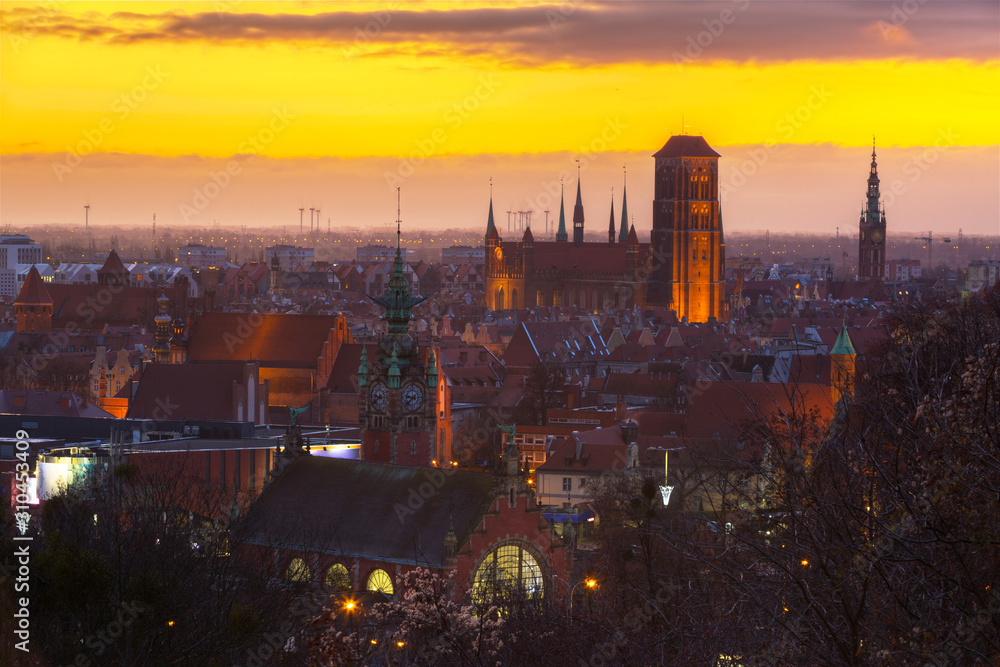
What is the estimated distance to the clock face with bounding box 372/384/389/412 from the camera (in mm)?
42656

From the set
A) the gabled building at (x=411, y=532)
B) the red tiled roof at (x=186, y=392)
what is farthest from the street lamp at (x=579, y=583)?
the red tiled roof at (x=186, y=392)

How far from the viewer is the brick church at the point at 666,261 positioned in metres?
151

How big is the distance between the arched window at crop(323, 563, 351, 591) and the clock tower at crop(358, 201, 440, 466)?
8458 mm

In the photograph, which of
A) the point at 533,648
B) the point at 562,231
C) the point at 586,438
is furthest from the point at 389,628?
the point at 562,231

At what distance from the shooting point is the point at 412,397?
140 ft

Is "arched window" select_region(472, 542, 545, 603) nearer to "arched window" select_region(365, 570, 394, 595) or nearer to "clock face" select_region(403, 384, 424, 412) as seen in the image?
"arched window" select_region(365, 570, 394, 595)

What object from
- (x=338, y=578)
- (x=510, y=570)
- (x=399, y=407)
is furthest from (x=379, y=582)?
(x=399, y=407)

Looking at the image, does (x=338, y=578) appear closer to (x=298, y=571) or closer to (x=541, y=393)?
(x=298, y=571)

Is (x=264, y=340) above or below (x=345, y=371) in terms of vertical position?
above

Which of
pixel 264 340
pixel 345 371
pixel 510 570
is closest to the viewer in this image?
pixel 510 570

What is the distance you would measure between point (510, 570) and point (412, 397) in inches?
461

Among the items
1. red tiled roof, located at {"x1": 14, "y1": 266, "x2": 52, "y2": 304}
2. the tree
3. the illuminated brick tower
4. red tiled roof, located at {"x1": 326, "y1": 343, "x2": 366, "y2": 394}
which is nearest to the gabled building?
red tiled roof, located at {"x1": 326, "y1": 343, "x2": 366, "y2": 394}

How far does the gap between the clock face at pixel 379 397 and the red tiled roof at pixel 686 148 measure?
111716 millimetres

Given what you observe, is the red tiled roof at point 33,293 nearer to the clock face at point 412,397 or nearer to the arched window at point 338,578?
the clock face at point 412,397
